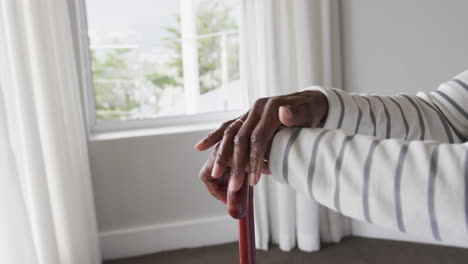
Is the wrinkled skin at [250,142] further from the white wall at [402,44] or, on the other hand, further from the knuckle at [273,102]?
the white wall at [402,44]

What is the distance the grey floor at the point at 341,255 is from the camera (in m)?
2.33

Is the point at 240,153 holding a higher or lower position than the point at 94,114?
higher

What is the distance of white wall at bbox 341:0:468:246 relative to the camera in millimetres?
2406

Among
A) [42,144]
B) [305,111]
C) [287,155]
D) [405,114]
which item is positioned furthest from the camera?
[42,144]

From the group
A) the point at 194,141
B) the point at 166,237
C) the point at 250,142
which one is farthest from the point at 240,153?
the point at 166,237

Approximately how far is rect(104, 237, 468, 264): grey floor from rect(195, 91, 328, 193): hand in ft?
5.55

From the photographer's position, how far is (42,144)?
6.64 feet

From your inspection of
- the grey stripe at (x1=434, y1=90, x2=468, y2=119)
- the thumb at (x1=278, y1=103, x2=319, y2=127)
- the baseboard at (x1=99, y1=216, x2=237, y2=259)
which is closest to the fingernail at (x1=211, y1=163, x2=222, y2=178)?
the thumb at (x1=278, y1=103, x2=319, y2=127)

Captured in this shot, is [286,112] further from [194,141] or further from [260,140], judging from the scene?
[194,141]

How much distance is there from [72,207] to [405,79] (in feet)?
5.44

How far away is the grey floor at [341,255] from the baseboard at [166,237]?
4 cm

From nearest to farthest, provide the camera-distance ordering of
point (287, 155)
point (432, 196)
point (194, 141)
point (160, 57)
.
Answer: point (432, 196)
point (287, 155)
point (194, 141)
point (160, 57)

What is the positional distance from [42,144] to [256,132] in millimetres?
1552

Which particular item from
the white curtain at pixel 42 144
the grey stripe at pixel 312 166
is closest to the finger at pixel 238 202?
the grey stripe at pixel 312 166
